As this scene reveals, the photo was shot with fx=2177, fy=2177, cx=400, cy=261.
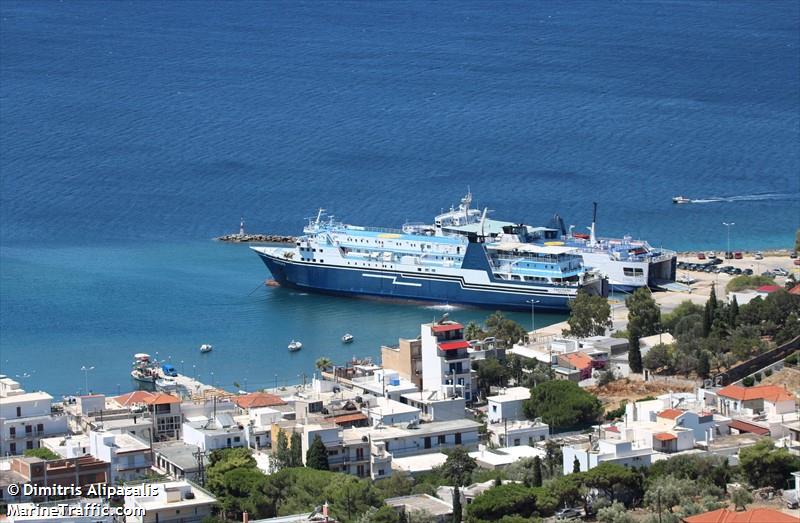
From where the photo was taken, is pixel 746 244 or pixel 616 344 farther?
pixel 746 244

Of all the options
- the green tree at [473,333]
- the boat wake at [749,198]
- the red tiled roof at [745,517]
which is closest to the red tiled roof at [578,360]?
the green tree at [473,333]

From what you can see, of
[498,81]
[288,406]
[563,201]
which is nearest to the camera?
[288,406]

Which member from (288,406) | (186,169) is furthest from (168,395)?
(186,169)

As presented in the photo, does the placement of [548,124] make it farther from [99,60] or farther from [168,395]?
[168,395]

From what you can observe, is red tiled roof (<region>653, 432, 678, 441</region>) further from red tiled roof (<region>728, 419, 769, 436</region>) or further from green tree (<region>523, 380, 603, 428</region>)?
green tree (<region>523, 380, 603, 428</region>)

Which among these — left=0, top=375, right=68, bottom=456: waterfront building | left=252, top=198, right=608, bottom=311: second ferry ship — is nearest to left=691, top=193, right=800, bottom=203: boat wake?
left=252, top=198, right=608, bottom=311: second ferry ship

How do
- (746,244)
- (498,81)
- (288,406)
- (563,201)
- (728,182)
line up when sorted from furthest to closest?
(498,81) → (728,182) → (563,201) → (746,244) → (288,406)
